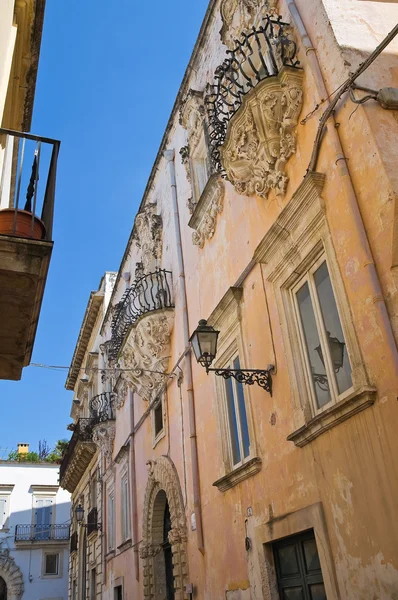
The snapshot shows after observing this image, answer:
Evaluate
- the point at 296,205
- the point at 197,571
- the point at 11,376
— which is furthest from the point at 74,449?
the point at 296,205

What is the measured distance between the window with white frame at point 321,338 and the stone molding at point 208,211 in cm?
317

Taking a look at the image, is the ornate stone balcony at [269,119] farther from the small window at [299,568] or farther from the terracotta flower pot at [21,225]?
the small window at [299,568]

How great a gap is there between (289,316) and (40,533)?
106 ft

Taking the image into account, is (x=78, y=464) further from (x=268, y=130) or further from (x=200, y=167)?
(x=268, y=130)

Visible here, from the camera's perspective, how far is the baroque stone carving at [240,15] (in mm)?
8023

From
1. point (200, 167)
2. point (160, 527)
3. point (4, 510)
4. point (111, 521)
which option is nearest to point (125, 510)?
point (111, 521)

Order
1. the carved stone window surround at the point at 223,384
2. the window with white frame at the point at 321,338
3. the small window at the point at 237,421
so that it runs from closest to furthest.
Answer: the window with white frame at the point at 321,338 → the carved stone window surround at the point at 223,384 → the small window at the point at 237,421

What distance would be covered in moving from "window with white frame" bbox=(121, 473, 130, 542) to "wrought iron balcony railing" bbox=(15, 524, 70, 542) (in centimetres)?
2123

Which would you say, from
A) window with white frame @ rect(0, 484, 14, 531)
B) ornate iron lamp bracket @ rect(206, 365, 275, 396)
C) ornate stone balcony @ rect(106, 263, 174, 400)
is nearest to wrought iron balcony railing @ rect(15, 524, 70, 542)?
window with white frame @ rect(0, 484, 14, 531)

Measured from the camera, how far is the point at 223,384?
8875 mm

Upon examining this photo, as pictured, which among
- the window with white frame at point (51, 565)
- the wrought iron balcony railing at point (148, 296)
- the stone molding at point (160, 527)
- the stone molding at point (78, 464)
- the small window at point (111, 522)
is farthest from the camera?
the window with white frame at point (51, 565)

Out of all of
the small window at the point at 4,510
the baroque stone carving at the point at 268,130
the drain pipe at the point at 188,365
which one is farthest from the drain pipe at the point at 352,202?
the small window at the point at 4,510

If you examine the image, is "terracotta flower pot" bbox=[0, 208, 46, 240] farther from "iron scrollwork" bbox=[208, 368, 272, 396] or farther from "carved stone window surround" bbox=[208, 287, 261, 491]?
"carved stone window surround" bbox=[208, 287, 261, 491]

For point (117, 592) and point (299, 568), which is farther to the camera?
point (117, 592)
